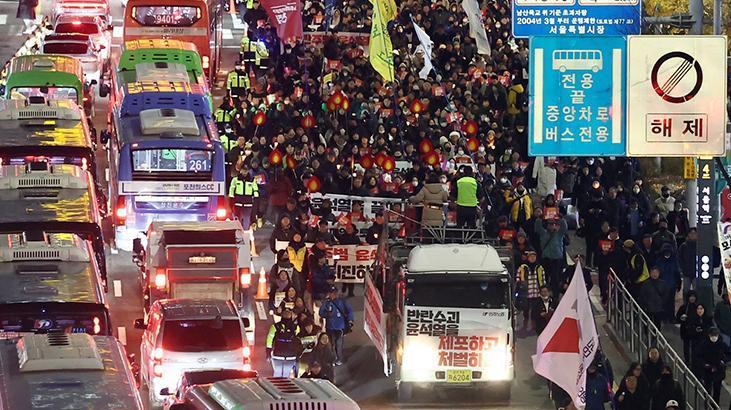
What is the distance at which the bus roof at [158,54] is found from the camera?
160 ft

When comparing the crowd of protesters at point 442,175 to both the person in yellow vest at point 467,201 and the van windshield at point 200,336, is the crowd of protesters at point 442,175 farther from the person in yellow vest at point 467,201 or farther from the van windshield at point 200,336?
the van windshield at point 200,336

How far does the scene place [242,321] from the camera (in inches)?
1266

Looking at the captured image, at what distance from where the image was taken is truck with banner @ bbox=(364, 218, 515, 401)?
32.0 m

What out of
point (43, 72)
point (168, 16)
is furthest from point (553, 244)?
point (168, 16)

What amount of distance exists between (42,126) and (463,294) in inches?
518

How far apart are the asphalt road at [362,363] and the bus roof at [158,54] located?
7370 mm

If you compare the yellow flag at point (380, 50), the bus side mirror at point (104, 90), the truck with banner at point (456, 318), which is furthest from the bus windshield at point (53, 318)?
the bus side mirror at point (104, 90)

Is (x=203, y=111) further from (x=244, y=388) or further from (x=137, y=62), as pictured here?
(x=244, y=388)

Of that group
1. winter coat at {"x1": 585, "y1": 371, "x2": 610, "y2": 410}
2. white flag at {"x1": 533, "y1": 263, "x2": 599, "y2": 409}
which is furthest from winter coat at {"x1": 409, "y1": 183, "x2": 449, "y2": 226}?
white flag at {"x1": 533, "y1": 263, "x2": 599, "y2": 409}

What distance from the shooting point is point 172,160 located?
40688mm

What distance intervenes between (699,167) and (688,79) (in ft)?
10.7

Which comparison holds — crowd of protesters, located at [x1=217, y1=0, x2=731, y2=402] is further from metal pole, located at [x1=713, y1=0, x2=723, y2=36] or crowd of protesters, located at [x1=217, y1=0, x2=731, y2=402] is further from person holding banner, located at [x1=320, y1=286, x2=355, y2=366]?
metal pole, located at [x1=713, y1=0, x2=723, y2=36]

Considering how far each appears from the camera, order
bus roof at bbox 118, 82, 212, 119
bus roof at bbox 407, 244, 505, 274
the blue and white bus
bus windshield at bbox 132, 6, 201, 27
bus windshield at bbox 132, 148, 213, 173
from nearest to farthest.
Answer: bus roof at bbox 407, 244, 505, 274, the blue and white bus, bus windshield at bbox 132, 148, 213, 173, bus roof at bbox 118, 82, 212, 119, bus windshield at bbox 132, 6, 201, 27

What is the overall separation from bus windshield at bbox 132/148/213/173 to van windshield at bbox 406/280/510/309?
966 cm
